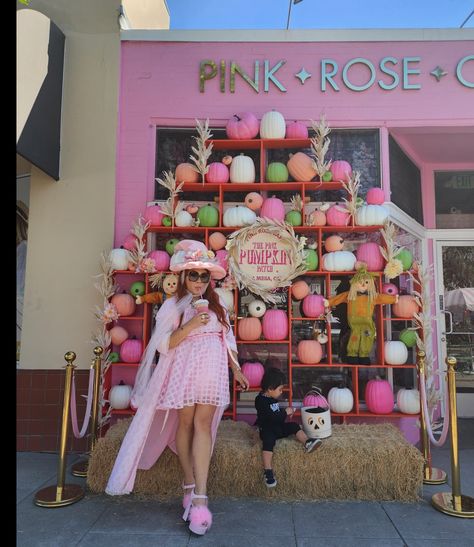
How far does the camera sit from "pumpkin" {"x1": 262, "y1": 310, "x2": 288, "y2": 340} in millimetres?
4766

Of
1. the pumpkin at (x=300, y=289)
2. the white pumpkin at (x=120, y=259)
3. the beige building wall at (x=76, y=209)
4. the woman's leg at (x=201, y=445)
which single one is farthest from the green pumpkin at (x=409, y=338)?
the beige building wall at (x=76, y=209)

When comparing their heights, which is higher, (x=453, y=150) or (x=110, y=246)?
(x=453, y=150)

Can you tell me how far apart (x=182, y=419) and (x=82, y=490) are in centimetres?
130

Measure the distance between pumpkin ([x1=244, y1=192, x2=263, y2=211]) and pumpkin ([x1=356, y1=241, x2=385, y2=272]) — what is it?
1246mm

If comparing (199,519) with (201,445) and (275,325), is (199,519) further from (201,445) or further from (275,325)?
(275,325)

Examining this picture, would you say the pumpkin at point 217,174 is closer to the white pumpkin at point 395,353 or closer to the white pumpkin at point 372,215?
the white pumpkin at point 372,215

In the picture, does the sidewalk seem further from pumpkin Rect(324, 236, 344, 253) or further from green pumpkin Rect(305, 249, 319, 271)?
pumpkin Rect(324, 236, 344, 253)

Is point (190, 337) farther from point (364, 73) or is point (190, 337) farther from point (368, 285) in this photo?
point (364, 73)

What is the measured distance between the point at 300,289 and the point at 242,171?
1.47 meters

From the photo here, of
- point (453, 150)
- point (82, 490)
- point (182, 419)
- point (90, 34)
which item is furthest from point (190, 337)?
point (453, 150)

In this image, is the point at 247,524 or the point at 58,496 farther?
the point at 58,496

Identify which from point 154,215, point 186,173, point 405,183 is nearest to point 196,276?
point 154,215

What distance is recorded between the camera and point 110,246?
17.0ft

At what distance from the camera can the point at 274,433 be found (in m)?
3.86
